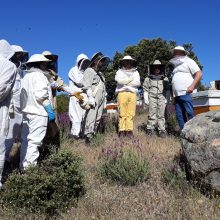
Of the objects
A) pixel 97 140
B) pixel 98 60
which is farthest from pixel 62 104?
pixel 97 140

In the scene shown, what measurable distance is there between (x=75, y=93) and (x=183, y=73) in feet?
8.64

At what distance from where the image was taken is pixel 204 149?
594 cm

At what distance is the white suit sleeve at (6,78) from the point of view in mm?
5957

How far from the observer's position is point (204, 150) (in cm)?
594

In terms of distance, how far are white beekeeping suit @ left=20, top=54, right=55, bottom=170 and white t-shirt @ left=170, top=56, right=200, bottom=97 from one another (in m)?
3.57

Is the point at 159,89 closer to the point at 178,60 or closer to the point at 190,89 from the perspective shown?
the point at 178,60

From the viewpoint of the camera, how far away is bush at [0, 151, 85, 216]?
219 inches

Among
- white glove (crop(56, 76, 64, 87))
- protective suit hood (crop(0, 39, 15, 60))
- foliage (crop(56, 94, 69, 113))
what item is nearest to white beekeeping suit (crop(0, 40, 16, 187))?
protective suit hood (crop(0, 39, 15, 60))

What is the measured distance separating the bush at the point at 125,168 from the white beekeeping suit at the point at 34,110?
4.01 ft

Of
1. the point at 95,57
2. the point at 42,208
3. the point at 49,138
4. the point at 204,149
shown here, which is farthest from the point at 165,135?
the point at 42,208

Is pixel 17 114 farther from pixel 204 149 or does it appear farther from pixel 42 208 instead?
pixel 204 149

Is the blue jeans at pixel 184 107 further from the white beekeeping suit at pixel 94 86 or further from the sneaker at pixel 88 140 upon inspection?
the sneaker at pixel 88 140

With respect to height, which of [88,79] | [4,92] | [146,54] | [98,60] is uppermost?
[146,54]

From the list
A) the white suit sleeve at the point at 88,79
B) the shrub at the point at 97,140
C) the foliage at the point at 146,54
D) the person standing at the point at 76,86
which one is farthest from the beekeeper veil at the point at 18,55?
the foliage at the point at 146,54
